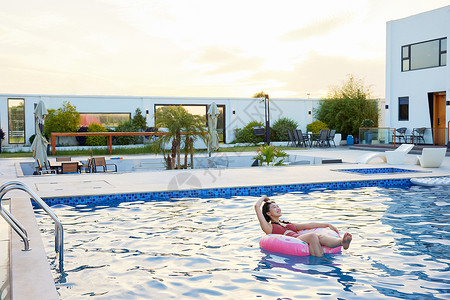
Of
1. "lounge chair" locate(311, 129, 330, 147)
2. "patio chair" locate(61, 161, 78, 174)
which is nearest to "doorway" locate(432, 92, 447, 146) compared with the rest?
"lounge chair" locate(311, 129, 330, 147)

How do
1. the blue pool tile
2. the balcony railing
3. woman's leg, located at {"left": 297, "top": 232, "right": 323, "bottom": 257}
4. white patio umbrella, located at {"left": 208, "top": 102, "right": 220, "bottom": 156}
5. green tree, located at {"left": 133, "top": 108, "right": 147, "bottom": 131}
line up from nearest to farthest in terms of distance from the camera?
woman's leg, located at {"left": 297, "top": 232, "right": 323, "bottom": 257} < the blue pool tile < white patio umbrella, located at {"left": 208, "top": 102, "right": 220, "bottom": 156} < the balcony railing < green tree, located at {"left": 133, "top": 108, "right": 147, "bottom": 131}

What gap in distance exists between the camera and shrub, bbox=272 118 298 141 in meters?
25.2

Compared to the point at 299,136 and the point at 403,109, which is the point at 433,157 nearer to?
the point at 403,109

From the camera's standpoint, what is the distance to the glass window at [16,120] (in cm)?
2316

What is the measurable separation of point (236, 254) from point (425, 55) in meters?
17.7

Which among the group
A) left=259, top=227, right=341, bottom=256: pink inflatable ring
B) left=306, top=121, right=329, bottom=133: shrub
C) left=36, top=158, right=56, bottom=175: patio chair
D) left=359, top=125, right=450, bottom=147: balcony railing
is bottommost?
left=259, top=227, right=341, bottom=256: pink inflatable ring

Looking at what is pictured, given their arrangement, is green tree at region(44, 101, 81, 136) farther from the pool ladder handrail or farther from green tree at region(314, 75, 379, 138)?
the pool ladder handrail

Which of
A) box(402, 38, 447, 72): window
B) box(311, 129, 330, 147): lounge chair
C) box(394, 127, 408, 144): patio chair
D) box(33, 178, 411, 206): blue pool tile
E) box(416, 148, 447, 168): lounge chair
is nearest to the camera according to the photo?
box(33, 178, 411, 206): blue pool tile

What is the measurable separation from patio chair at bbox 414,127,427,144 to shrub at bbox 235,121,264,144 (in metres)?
7.99

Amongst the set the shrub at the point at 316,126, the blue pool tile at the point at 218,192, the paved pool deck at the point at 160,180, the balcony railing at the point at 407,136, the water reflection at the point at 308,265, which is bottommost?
the water reflection at the point at 308,265

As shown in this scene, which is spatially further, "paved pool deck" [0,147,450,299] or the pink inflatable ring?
"paved pool deck" [0,147,450,299]

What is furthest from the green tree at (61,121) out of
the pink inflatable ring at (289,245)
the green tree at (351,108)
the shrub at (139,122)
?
the pink inflatable ring at (289,245)

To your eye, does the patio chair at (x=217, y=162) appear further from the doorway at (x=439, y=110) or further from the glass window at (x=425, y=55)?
the glass window at (x=425, y=55)

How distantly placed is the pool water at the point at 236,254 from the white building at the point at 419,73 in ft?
40.9
